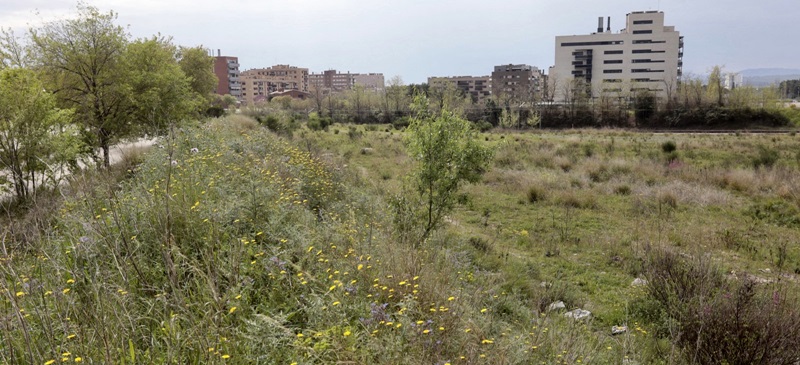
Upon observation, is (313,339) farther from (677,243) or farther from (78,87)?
(78,87)

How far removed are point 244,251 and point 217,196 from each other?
5.91 feet

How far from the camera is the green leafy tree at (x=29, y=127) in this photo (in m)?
10.4

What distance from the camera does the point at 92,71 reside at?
1580 centimetres

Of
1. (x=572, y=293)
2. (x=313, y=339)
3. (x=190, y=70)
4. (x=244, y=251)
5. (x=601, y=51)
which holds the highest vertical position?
(x=601, y=51)

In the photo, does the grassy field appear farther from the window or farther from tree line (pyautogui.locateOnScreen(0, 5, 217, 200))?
the window

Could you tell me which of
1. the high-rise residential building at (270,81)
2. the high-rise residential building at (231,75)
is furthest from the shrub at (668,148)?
the high-rise residential building at (270,81)

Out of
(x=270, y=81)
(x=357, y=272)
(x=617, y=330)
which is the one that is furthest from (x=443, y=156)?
(x=270, y=81)

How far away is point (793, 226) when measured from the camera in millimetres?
11586

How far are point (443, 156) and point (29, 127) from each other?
9344 mm

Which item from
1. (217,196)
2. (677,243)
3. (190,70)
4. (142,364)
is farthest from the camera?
(190,70)

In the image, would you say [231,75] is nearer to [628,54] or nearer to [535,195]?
[628,54]

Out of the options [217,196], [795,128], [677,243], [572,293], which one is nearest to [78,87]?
[217,196]

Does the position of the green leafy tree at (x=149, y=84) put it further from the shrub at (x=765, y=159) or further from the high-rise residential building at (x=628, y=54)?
the high-rise residential building at (x=628, y=54)

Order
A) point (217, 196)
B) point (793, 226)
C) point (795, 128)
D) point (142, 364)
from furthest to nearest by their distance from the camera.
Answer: point (795, 128) < point (793, 226) < point (217, 196) < point (142, 364)
